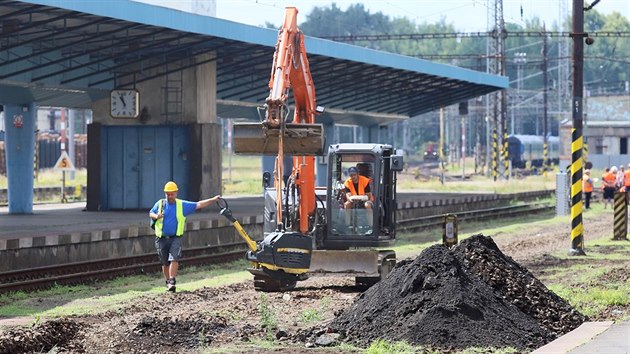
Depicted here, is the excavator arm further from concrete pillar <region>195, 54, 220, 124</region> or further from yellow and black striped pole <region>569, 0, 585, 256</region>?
concrete pillar <region>195, 54, 220, 124</region>

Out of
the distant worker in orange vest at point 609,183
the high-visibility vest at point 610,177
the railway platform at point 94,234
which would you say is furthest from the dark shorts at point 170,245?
the high-visibility vest at point 610,177

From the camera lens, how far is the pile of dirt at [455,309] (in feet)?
46.1

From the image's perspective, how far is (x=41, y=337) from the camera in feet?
47.1

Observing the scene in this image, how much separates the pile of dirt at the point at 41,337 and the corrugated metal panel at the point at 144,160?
25176mm

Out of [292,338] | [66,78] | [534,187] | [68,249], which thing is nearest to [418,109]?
[534,187]

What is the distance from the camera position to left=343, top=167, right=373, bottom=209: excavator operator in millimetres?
→ 21219

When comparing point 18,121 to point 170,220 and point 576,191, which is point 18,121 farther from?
point 170,220

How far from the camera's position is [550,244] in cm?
3394

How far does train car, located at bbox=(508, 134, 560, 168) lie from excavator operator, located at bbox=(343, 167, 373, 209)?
82.2 metres

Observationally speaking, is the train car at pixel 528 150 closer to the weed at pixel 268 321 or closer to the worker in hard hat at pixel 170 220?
the worker in hard hat at pixel 170 220

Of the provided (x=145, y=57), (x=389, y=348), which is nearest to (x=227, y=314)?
(x=389, y=348)

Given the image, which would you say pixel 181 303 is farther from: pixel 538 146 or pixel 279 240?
pixel 538 146

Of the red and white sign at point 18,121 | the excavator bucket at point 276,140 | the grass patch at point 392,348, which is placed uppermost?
the red and white sign at point 18,121

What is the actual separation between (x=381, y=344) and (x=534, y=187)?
5793cm
